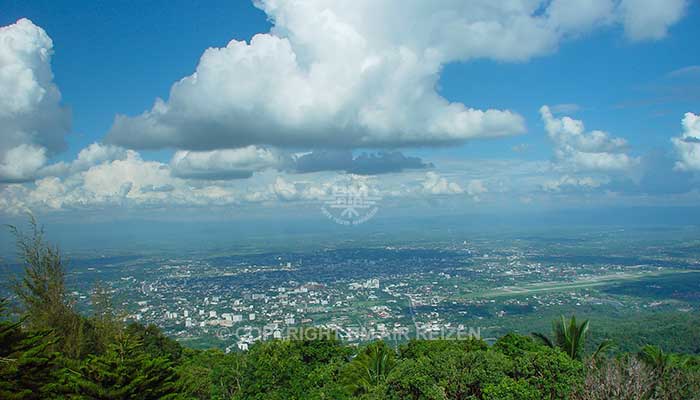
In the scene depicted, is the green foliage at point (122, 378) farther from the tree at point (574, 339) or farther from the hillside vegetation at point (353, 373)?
the tree at point (574, 339)

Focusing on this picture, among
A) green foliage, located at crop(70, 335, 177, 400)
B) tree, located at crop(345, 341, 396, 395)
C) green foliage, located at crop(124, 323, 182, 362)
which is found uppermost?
green foliage, located at crop(70, 335, 177, 400)

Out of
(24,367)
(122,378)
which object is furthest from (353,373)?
(24,367)

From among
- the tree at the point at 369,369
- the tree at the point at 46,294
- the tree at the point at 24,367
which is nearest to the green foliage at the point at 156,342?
the tree at the point at 46,294

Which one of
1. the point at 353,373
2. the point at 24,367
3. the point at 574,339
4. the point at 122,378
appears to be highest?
the point at 24,367

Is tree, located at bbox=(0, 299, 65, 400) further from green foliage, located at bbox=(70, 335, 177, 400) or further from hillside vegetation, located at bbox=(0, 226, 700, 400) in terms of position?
green foliage, located at bbox=(70, 335, 177, 400)

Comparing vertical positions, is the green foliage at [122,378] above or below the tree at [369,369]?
above

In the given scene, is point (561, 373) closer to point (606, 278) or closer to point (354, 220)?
point (354, 220)

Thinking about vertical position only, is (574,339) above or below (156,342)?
above

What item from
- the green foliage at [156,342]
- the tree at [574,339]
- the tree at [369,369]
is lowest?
the green foliage at [156,342]

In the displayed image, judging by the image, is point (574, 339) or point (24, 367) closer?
point (24, 367)

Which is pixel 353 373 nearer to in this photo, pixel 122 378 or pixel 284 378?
pixel 284 378

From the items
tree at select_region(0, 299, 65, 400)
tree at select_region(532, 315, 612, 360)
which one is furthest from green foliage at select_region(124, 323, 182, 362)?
tree at select_region(532, 315, 612, 360)

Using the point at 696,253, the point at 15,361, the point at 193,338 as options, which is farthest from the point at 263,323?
the point at 696,253
